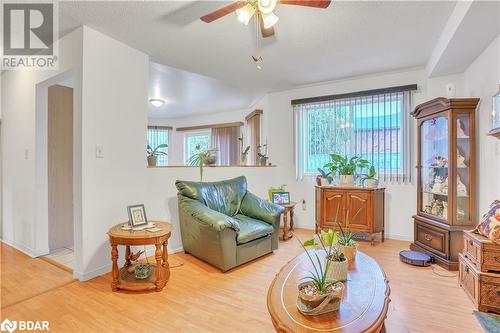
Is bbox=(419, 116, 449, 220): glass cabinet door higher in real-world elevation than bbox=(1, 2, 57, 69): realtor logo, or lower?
lower

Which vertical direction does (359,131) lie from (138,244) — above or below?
above

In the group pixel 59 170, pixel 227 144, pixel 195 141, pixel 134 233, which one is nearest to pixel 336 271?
pixel 134 233

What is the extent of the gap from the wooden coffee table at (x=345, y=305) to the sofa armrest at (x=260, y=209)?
146 cm

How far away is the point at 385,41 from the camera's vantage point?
2.85m

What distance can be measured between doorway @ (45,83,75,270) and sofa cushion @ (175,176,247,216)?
1540 millimetres

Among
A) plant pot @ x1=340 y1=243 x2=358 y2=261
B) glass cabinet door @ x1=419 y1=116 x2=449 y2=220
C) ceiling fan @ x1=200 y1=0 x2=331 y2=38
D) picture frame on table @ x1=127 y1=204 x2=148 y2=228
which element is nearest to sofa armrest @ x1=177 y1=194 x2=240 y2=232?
picture frame on table @ x1=127 y1=204 x2=148 y2=228

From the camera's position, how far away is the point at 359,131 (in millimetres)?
4074

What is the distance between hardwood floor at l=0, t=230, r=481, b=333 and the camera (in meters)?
1.85

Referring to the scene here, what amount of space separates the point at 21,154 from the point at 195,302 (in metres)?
2.98

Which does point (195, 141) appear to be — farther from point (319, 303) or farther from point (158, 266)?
point (319, 303)

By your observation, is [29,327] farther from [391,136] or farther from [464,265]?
[391,136]

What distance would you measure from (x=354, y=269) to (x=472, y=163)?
2.07m

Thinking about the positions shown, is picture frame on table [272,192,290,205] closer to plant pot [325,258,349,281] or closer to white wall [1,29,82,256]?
plant pot [325,258,349,281]

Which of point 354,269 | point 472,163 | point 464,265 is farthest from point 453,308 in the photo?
point 472,163
